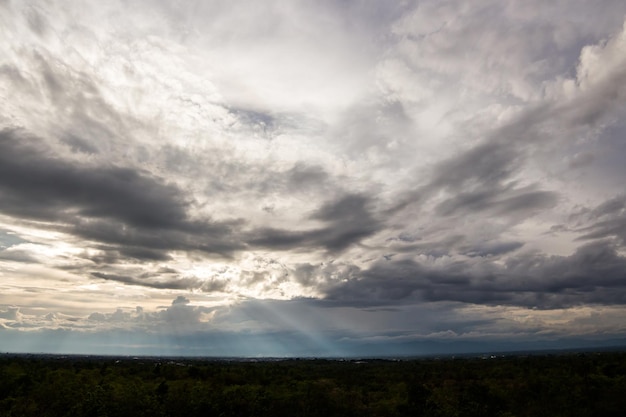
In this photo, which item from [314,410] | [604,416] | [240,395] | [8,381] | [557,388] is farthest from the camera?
[8,381]

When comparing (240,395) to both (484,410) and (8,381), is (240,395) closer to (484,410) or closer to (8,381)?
(484,410)

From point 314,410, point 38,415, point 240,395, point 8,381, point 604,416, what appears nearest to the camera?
point 604,416

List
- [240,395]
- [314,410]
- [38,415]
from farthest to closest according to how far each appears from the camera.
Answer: [240,395]
[314,410]
[38,415]

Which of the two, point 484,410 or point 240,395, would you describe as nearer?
point 484,410

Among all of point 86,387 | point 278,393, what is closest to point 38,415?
point 86,387

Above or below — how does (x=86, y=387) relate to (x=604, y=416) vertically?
above

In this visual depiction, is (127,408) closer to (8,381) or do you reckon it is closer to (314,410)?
(314,410)

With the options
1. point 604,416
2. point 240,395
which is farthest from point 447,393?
point 240,395

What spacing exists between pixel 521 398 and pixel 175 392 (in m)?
43.1

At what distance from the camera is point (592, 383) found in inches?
2186

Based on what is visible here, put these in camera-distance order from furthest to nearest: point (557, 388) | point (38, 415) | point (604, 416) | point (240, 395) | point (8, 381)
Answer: point (8, 381) < point (557, 388) < point (240, 395) < point (38, 415) < point (604, 416)

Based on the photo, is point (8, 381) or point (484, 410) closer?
point (484, 410)

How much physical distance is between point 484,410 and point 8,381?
63.5 metres

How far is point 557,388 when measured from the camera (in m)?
55.2
